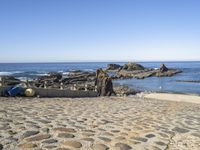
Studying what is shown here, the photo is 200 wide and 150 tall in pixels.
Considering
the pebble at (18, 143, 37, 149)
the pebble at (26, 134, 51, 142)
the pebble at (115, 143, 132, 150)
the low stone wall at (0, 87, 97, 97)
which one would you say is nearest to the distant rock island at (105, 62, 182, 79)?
the low stone wall at (0, 87, 97, 97)

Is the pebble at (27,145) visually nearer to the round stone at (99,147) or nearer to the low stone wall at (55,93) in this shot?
the round stone at (99,147)

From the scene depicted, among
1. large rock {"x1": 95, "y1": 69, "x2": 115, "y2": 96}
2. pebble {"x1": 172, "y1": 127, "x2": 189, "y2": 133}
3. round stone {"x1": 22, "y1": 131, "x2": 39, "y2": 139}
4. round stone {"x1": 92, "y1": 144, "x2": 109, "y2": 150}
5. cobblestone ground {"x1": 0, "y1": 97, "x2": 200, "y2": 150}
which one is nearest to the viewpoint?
round stone {"x1": 92, "y1": 144, "x2": 109, "y2": 150}

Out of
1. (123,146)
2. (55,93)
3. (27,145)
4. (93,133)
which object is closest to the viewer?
(27,145)

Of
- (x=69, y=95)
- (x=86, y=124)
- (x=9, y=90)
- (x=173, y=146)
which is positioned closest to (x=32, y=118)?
(x=86, y=124)

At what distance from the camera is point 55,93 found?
853 inches

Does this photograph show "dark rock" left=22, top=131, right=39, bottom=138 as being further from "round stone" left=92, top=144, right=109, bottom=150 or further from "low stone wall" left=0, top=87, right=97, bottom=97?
"low stone wall" left=0, top=87, right=97, bottom=97

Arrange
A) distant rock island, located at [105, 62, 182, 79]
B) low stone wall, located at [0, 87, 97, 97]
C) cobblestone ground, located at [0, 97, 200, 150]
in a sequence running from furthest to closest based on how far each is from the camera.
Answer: distant rock island, located at [105, 62, 182, 79], low stone wall, located at [0, 87, 97, 97], cobblestone ground, located at [0, 97, 200, 150]

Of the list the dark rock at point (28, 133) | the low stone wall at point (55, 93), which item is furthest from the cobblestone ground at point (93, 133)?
the low stone wall at point (55, 93)

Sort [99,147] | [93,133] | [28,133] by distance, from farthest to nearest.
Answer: [93,133], [28,133], [99,147]

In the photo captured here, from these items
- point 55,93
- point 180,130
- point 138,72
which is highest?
point 180,130

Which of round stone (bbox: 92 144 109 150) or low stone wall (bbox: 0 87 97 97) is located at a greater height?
round stone (bbox: 92 144 109 150)

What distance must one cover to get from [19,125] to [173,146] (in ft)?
13.2

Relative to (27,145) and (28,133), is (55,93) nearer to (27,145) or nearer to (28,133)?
(28,133)

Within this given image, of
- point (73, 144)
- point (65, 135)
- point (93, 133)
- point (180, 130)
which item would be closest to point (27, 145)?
point (73, 144)
